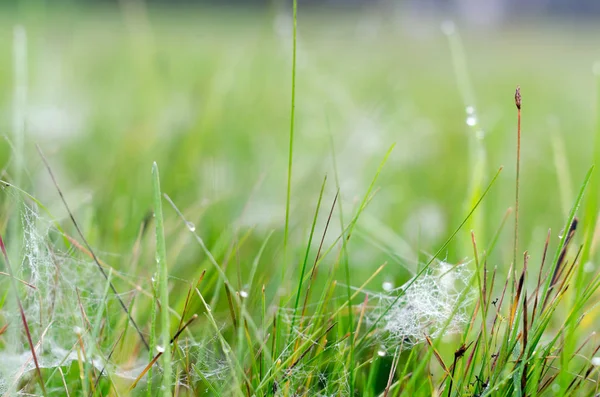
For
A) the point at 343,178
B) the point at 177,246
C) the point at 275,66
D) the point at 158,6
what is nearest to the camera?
the point at 177,246

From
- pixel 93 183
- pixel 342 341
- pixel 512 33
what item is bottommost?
pixel 93 183

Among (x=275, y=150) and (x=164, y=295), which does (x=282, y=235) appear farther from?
(x=275, y=150)

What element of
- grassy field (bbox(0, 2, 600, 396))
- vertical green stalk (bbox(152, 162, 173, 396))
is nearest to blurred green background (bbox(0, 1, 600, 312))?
grassy field (bbox(0, 2, 600, 396))

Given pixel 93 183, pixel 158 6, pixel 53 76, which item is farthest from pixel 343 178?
pixel 158 6

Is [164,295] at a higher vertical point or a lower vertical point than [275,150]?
higher

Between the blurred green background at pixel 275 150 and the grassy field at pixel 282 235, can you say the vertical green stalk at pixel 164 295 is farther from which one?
the blurred green background at pixel 275 150

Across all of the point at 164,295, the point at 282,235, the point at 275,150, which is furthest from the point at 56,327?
the point at 275,150

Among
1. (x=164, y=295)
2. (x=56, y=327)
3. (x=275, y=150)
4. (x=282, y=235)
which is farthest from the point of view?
(x=275, y=150)

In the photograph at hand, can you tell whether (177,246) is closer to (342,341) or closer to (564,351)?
(342,341)
